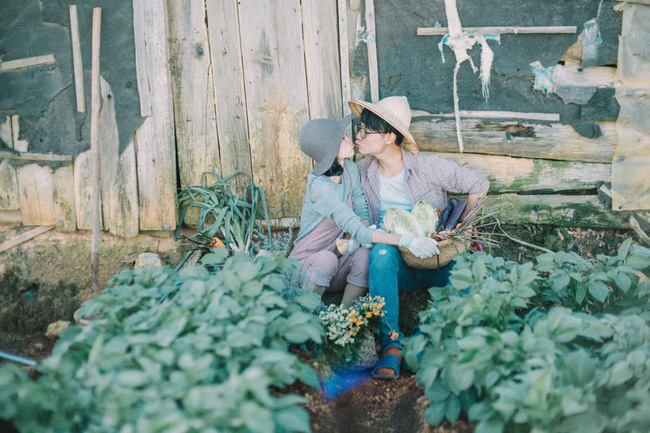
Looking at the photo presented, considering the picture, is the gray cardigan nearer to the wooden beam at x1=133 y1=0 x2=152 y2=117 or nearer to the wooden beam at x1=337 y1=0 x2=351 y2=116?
the wooden beam at x1=337 y1=0 x2=351 y2=116

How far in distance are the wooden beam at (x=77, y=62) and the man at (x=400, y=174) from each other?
1916 millimetres

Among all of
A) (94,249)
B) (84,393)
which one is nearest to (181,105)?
(94,249)

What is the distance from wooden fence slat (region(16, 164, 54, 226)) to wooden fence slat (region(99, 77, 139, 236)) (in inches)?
16.0

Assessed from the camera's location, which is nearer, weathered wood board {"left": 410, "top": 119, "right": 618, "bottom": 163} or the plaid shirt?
the plaid shirt

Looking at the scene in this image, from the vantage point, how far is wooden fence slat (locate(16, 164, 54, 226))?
15.0ft

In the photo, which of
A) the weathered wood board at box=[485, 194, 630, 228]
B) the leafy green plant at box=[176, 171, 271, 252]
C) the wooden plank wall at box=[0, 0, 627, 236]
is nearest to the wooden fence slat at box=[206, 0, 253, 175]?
the wooden plank wall at box=[0, 0, 627, 236]

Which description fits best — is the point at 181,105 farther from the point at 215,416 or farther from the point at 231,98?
the point at 215,416

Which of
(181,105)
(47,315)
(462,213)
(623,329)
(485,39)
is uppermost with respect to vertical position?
(485,39)

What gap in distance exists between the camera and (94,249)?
427 cm

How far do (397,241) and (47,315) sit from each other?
2.56 meters

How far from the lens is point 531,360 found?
7.62ft

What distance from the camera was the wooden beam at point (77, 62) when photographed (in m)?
4.37

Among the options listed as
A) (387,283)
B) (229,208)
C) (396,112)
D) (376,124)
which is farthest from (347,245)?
(229,208)

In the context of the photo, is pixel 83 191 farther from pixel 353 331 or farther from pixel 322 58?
pixel 353 331
